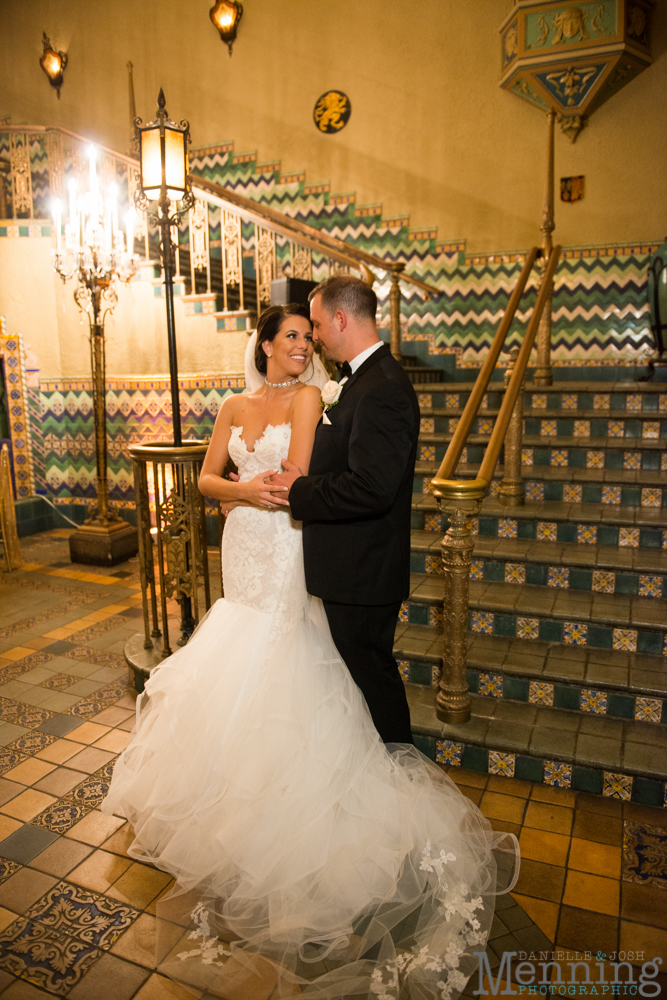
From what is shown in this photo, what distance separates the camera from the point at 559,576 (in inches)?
134

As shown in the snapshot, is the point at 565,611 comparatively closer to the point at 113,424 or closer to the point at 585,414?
the point at 585,414

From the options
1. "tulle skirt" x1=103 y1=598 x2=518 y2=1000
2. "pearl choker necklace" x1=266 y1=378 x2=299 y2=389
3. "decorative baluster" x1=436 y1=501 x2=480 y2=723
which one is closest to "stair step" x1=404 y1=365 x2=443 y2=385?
"decorative baluster" x1=436 y1=501 x2=480 y2=723

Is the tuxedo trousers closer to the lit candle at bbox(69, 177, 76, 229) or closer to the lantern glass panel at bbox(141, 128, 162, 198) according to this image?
the lantern glass panel at bbox(141, 128, 162, 198)

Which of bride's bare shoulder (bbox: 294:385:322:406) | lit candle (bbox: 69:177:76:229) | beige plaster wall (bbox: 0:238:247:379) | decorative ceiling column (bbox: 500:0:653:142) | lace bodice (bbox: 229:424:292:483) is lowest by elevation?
lace bodice (bbox: 229:424:292:483)

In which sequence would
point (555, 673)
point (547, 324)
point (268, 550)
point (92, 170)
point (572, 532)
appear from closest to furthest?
point (268, 550) < point (555, 673) < point (572, 532) < point (92, 170) < point (547, 324)

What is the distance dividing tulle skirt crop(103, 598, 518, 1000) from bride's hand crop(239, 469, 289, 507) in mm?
396

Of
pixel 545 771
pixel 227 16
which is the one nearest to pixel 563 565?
pixel 545 771

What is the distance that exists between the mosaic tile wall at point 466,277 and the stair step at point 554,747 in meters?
4.43

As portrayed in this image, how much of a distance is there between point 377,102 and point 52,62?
4.21m

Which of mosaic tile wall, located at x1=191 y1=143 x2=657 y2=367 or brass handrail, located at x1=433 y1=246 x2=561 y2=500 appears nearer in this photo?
brass handrail, located at x1=433 y1=246 x2=561 y2=500

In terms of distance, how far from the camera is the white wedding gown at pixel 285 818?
5.93ft

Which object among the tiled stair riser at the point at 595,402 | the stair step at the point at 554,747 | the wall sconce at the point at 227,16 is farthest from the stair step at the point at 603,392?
the wall sconce at the point at 227,16

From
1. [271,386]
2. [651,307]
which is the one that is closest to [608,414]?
[651,307]

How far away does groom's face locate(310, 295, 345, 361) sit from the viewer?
2068mm
